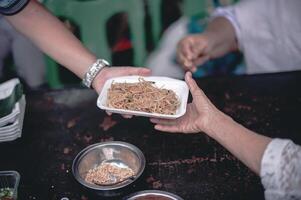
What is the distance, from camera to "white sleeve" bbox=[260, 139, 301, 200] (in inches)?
66.6

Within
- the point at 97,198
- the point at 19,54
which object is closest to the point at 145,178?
the point at 97,198

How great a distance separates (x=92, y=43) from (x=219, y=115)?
2.13m

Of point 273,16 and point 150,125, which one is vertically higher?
point 273,16

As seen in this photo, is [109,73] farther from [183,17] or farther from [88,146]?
[183,17]

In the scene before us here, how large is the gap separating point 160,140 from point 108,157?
13.6 inches

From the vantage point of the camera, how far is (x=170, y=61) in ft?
12.9

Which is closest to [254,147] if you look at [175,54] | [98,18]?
[175,54]

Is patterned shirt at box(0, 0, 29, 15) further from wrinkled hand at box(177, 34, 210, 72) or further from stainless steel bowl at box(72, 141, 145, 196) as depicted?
wrinkled hand at box(177, 34, 210, 72)

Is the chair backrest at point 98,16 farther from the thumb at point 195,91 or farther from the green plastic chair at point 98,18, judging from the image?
the thumb at point 195,91

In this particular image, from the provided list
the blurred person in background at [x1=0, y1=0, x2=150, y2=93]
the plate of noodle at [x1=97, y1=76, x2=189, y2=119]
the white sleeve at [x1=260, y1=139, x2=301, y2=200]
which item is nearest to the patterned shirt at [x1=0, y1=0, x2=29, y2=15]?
the blurred person in background at [x1=0, y1=0, x2=150, y2=93]

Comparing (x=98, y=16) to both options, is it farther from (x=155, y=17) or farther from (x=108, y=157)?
(x=108, y=157)

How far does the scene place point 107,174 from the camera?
225 cm

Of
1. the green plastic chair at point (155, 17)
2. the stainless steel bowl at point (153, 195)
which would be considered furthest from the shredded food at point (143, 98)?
the green plastic chair at point (155, 17)

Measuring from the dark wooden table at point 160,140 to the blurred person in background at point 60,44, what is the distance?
221mm
